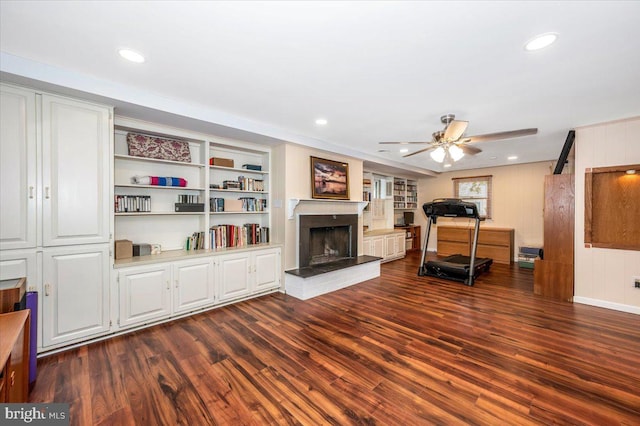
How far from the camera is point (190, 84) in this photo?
2613mm

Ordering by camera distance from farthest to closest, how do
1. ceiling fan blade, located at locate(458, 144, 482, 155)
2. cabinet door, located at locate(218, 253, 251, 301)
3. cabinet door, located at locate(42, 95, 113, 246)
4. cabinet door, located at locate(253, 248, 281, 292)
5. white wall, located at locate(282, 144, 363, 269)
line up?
white wall, located at locate(282, 144, 363, 269) → cabinet door, located at locate(253, 248, 281, 292) → cabinet door, located at locate(218, 253, 251, 301) → ceiling fan blade, located at locate(458, 144, 482, 155) → cabinet door, located at locate(42, 95, 113, 246)

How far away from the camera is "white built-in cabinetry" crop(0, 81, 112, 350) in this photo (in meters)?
2.33

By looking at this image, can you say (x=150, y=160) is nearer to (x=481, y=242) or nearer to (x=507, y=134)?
(x=507, y=134)

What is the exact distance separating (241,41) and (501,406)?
316cm

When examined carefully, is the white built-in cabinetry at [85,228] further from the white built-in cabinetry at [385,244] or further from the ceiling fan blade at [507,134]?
the ceiling fan blade at [507,134]

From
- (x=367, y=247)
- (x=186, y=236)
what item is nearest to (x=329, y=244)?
(x=367, y=247)

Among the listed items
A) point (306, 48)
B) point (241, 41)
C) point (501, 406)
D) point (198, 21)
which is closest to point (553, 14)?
point (306, 48)

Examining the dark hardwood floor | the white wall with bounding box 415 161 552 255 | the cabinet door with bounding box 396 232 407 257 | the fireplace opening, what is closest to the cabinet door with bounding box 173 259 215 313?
the dark hardwood floor

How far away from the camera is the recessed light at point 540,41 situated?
1.83 m

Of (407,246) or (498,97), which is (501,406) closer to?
(498,97)

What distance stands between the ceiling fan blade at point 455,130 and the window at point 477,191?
5187 millimetres

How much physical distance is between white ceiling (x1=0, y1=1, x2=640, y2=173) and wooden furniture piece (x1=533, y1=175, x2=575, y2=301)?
0.97 m

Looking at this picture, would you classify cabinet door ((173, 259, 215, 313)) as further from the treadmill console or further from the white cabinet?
the treadmill console

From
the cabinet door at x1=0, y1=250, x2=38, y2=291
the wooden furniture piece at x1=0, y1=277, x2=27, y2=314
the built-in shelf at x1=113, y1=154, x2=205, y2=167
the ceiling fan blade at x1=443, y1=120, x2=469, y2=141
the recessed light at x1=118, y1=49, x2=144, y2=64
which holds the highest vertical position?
the recessed light at x1=118, y1=49, x2=144, y2=64
